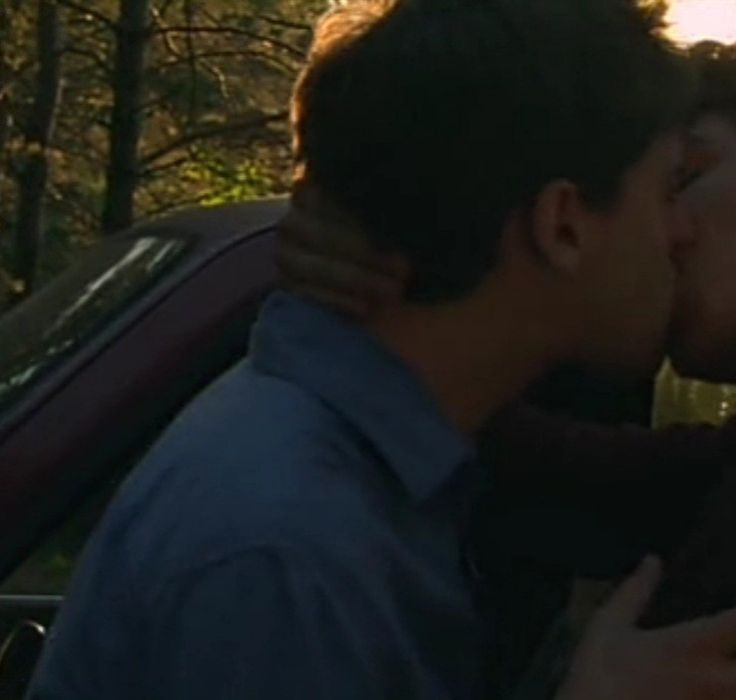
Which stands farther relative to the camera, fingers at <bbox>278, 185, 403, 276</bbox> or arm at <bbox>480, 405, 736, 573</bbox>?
arm at <bbox>480, 405, 736, 573</bbox>

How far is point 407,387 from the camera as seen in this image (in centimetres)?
204

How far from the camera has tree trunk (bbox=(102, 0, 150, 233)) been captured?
11305mm

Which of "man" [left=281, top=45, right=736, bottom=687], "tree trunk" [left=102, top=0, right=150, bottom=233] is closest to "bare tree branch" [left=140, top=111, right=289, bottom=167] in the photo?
"tree trunk" [left=102, top=0, right=150, bottom=233]

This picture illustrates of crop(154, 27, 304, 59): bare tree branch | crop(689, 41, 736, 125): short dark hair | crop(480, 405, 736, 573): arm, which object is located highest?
crop(689, 41, 736, 125): short dark hair

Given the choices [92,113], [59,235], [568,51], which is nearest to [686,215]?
[568,51]

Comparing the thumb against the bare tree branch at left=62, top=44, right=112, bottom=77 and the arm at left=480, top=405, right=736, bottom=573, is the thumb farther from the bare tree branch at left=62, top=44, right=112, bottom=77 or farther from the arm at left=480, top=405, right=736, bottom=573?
the bare tree branch at left=62, top=44, right=112, bottom=77

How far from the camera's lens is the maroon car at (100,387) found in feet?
9.84

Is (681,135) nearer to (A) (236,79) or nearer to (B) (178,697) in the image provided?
(B) (178,697)

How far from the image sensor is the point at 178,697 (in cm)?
188

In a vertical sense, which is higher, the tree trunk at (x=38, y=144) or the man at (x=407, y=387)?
the man at (x=407, y=387)

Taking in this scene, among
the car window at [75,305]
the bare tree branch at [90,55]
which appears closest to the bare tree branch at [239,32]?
the bare tree branch at [90,55]

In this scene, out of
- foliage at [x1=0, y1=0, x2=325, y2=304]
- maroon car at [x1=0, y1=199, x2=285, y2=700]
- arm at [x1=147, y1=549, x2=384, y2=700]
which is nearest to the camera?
arm at [x1=147, y1=549, x2=384, y2=700]

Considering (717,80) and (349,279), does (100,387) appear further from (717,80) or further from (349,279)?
(349,279)

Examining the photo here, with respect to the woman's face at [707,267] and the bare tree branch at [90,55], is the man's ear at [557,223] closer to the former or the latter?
the woman's face at [707,267]
